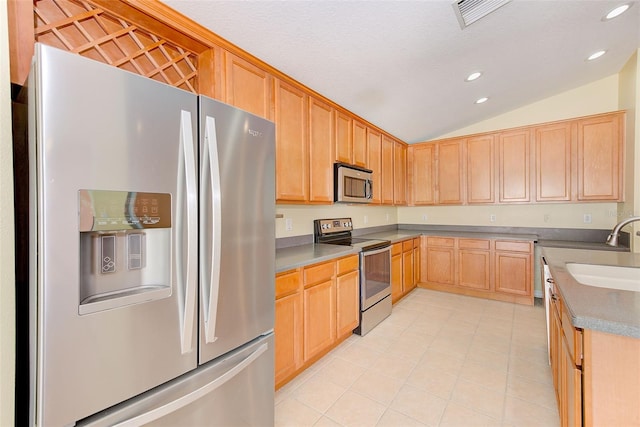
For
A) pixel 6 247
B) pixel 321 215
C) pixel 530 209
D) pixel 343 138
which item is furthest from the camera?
pixel 530 209

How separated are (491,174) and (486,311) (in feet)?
6.28

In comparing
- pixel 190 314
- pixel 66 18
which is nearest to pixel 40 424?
pixel 190 314

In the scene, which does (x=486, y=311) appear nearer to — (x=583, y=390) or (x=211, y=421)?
(x=583, y=390)

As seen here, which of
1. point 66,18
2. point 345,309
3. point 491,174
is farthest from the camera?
point 491,174

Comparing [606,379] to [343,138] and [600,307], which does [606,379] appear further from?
[343,138]

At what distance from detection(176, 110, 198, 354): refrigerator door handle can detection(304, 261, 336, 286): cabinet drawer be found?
105cm

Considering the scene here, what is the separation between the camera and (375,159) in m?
3.62

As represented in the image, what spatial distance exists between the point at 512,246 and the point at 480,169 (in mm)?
1186

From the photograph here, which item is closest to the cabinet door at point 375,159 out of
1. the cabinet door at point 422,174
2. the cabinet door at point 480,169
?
the cabinet door at point 422,174

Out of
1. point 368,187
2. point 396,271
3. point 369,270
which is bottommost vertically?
point 396,271

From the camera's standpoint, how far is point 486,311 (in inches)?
130

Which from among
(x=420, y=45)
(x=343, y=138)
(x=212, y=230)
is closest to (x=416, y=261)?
(x=343, y=138)

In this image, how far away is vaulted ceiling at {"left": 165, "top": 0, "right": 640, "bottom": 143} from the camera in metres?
1.62

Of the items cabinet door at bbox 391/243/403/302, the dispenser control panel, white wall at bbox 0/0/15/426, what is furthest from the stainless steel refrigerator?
cabinet door at bbox 391/243/403/302
